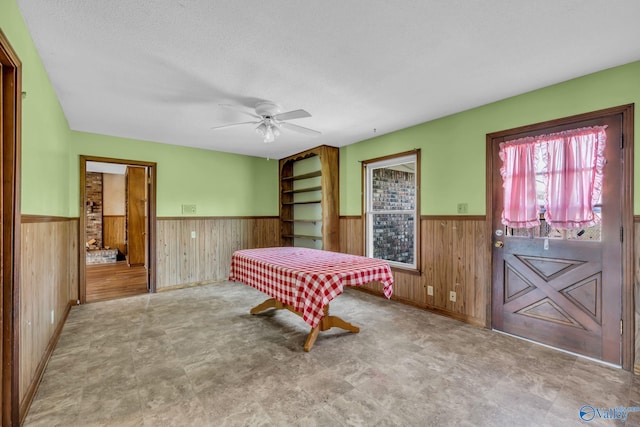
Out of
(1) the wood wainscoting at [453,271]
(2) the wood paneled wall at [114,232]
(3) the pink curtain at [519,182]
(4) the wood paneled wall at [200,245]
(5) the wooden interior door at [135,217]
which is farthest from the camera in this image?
(2) the wood paneled wall at [114,232]

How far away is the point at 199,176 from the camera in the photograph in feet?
16.4

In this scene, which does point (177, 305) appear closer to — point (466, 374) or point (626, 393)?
point (466, 374)

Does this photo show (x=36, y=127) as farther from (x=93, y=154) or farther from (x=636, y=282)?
(x=636, y=282)

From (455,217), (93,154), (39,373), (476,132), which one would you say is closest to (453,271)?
(455,217)

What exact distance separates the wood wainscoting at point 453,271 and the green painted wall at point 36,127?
3763 mm

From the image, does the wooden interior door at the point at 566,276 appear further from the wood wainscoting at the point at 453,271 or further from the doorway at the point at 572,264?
the wood wainscoting at the point at 453,271

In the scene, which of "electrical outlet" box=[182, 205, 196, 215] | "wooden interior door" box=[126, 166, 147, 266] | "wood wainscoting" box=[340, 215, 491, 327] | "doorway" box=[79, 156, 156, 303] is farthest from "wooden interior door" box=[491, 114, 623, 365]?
"wooden interior door" box=[126, 166, 147, 266]

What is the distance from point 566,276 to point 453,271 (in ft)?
3.39

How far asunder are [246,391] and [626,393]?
257 centimetres

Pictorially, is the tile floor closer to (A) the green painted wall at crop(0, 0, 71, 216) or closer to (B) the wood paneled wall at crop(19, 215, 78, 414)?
(B) the wood paneled wall at crop(19, 215, 78, 414)

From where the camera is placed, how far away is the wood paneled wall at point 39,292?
70.0 inches

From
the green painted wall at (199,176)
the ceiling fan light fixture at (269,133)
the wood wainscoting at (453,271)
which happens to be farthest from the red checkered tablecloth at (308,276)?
the green painted wall at (199,176)

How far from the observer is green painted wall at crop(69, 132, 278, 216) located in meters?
4.10

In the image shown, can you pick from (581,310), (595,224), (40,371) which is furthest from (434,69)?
(40,371)
